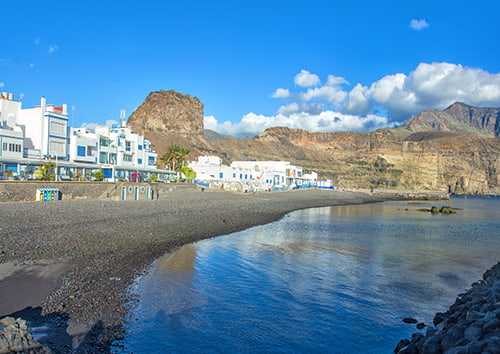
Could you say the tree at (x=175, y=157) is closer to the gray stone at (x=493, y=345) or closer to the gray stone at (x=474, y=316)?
the gray stone at (x=474, y=316)

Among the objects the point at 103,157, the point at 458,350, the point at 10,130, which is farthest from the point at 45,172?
the point at 458,350

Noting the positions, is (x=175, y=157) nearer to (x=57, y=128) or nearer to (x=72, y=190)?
(x=57, y=128)

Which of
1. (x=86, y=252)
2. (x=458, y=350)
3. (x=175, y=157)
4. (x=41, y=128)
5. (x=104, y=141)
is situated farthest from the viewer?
(x=175, y=157)

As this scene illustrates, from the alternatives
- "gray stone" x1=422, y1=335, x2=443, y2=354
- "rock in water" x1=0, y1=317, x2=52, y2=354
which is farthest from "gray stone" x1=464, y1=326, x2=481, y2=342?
"rock in water" x1=0, y1=317, x2=52, y2=354

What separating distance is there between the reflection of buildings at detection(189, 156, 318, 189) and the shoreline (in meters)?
38.5

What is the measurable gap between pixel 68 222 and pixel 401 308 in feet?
55.2

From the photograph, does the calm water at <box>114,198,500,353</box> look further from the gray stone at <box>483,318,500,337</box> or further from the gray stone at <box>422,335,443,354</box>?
the gray stone at <box>483,318,500,337</box>

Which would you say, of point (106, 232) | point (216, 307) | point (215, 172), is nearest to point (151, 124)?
point (215, 172)

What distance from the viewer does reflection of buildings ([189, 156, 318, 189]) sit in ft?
226

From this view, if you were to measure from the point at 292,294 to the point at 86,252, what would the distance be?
25.4 feet

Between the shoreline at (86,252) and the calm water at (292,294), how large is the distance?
69cm

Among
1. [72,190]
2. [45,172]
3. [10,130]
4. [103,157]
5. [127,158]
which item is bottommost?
[72,190]

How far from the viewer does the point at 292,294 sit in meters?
11.0

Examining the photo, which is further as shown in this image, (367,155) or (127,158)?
(367,155)
